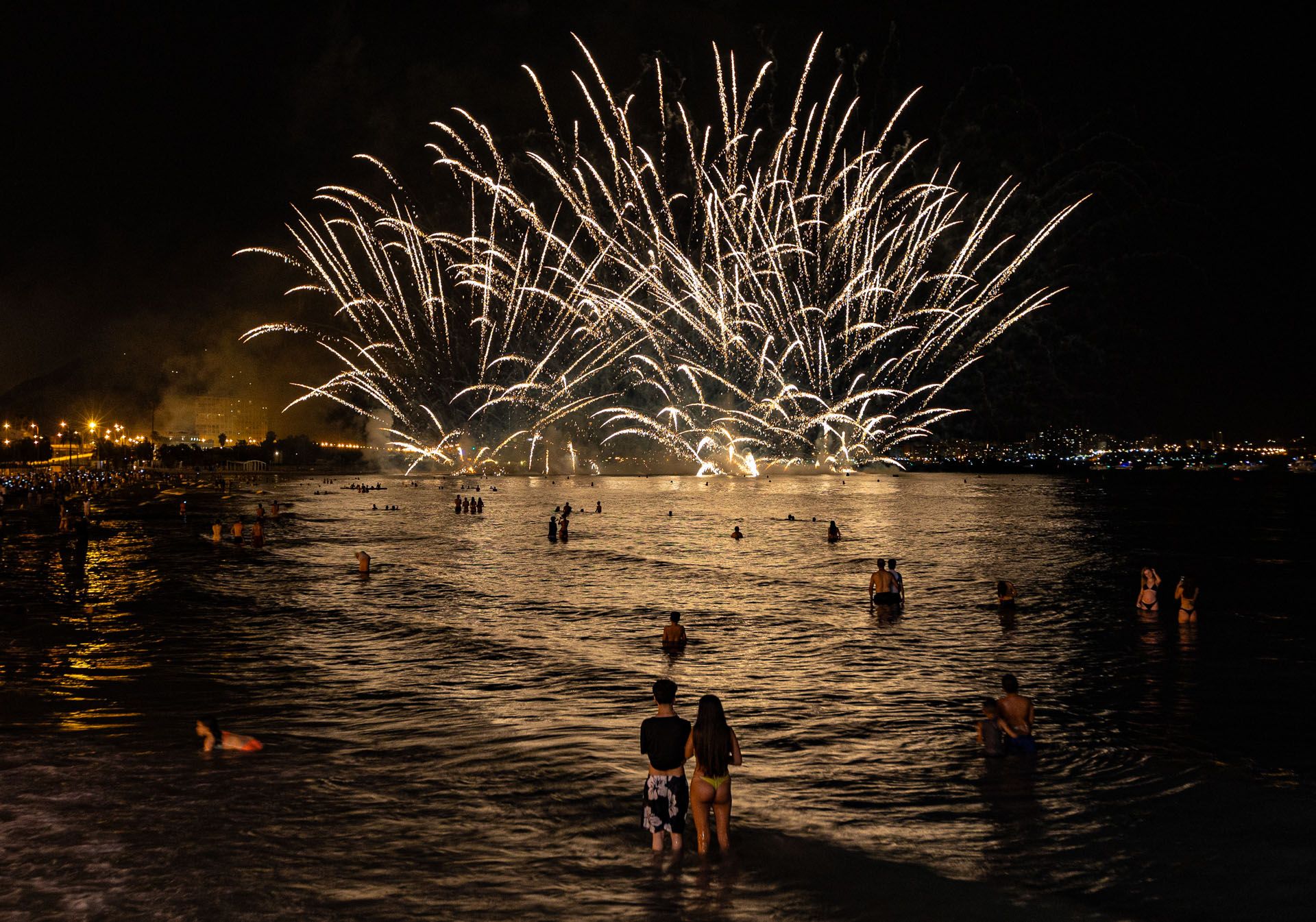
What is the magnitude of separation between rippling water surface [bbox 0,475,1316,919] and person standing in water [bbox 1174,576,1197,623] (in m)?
0.46

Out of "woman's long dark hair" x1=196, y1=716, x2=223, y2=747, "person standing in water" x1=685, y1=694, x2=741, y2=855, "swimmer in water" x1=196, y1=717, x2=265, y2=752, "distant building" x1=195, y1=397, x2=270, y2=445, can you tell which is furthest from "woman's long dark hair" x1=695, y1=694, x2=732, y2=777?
"distant building" x1=195, y1=397, x2=270, y2=445

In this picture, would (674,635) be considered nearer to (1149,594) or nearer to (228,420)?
(1149,594)

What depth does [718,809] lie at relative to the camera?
28.7ft

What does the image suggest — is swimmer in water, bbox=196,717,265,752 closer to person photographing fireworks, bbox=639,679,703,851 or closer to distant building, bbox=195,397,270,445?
person photographing fireworks, bbox=639,679,703,851

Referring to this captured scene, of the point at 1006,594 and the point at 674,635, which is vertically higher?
the point at 1006,594

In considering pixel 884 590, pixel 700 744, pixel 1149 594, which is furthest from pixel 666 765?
pixel 1149 594

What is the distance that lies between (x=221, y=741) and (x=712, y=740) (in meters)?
6.80

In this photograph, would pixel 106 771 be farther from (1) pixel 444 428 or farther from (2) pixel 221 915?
(1) pixel 444 428

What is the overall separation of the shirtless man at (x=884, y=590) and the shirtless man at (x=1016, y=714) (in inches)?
447

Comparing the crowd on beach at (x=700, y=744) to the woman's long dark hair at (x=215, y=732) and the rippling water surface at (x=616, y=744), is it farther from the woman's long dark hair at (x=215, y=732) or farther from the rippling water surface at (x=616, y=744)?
the rippling water surface at (x=616, y=744)

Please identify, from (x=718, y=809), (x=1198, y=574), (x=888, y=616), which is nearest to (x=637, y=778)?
(x=718, y=809)

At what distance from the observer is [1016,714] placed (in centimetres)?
1232

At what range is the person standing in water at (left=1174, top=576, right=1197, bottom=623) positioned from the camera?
72.5 feet

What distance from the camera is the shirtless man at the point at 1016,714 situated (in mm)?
12102
